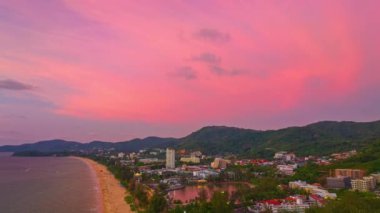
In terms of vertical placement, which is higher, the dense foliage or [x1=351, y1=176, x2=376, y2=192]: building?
the dense foliage

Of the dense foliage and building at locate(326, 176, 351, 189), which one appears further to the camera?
building at locate(326, 176, 351, 189)

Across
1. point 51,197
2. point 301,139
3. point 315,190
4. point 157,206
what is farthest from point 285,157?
point 157,206

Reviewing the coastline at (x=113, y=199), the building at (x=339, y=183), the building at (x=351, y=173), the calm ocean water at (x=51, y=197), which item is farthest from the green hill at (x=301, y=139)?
the calm ocean water at (x=51, y=197)

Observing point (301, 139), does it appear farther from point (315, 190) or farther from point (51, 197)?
point (51, 197)

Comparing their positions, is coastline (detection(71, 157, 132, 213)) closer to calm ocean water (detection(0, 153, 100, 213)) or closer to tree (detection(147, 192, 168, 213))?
calm ocean water (detection(0, 153, 100, 213))

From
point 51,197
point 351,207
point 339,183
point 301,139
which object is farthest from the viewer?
point 301,139

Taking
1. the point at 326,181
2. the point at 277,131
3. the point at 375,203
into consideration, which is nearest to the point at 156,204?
the point at 375,203

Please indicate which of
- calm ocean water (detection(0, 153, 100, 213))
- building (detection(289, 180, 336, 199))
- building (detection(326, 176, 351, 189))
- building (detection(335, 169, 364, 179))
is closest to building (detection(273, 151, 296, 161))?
building (detection(335, 169, 364, 179))

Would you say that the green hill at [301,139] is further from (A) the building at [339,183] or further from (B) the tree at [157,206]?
(B) the tree at [157,206]

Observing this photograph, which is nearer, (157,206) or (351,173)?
(157,206)
